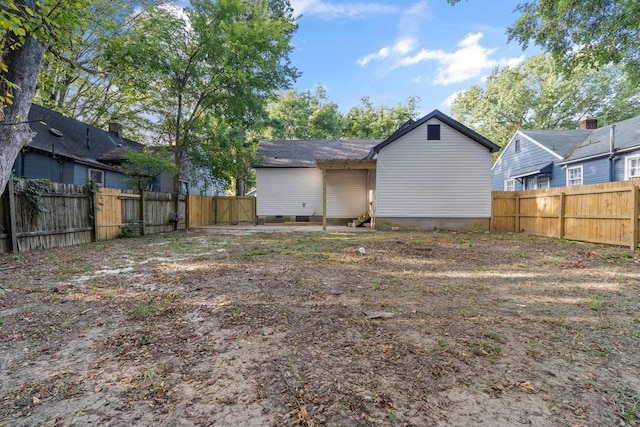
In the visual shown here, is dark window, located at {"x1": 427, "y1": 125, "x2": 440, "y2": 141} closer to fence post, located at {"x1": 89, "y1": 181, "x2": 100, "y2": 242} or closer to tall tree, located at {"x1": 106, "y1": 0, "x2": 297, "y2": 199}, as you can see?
tall tree, located at {"x1": 106, "y1": 0, "x2": 297, "y2": 199}

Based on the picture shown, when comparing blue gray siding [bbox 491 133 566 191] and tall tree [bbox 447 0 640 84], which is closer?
tall tree [bbox 447 0 640 84]

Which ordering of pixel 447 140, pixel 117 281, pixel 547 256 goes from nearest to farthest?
pixel 117 281, pixel 547 256, pixel 447 140

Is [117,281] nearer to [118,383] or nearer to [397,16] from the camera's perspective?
[118,383]

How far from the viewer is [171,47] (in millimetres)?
11617

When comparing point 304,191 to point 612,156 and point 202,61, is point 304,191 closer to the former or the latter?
point 202,61

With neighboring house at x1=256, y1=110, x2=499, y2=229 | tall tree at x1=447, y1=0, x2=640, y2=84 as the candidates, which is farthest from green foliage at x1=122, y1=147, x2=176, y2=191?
tall tree at x1=447, y1=0, x2=640, y2=84

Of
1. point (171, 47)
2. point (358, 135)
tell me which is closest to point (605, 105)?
point (358, 135)

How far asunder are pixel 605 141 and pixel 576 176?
1.92 metres

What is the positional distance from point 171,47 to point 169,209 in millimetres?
6507

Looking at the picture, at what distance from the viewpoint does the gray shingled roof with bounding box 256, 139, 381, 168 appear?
1667 centimetres

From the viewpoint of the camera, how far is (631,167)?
484 inches

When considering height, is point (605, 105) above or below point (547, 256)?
above

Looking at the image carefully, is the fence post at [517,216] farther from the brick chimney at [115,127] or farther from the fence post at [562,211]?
the brick chimney at [115,127]

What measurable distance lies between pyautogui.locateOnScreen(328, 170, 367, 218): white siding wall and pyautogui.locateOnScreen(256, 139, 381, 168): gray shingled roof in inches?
60.0
